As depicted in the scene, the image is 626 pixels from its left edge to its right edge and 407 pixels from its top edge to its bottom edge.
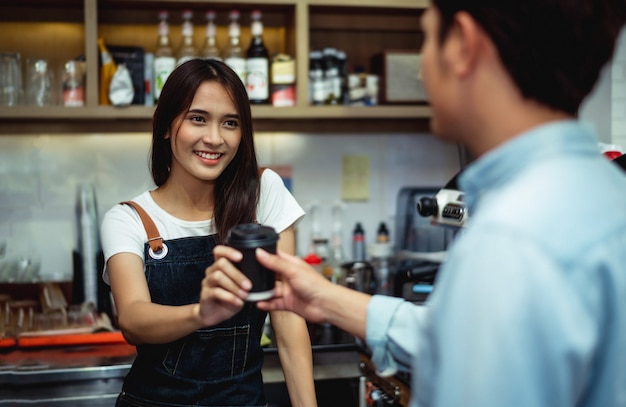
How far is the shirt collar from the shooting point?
0.80 m

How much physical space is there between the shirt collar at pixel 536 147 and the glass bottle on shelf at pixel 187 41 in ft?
7.03

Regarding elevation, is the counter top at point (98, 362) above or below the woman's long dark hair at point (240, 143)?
below

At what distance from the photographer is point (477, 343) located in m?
0.71

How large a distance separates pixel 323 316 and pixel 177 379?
622 millimetres

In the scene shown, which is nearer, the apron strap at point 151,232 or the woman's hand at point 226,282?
the woman's hand at point 226,282

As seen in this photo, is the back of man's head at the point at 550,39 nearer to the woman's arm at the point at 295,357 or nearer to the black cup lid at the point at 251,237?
the black cup lid at the point at 251,237

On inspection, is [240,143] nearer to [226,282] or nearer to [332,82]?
[226,282]

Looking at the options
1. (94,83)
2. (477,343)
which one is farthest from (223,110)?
(477,343)

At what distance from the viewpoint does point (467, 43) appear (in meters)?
0.84

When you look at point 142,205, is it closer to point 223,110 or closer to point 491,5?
point 223,110

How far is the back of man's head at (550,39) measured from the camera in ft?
2.65

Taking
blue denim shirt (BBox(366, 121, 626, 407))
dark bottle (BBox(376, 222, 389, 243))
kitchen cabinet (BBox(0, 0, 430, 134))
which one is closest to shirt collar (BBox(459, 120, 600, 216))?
blue denim shirt (BBox(366, 121, 626, 407))

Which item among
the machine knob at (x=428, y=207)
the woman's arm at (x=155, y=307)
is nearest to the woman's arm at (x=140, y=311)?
the woman's arm at (x=155, y=307)

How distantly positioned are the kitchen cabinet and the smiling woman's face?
930 mm
